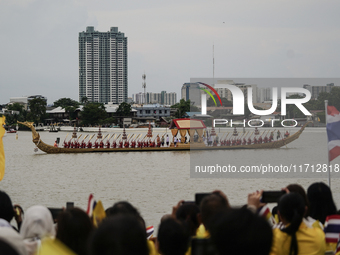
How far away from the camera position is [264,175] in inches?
782

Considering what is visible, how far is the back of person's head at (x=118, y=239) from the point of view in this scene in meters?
1.72

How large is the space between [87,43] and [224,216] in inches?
6291

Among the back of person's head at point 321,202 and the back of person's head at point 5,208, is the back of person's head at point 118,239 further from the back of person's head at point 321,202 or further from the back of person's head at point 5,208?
the back of person's head at point 321,202

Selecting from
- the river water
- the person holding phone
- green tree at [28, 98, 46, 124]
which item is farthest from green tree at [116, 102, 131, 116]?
the person holding phone

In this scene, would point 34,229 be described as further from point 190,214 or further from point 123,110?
point 123,110

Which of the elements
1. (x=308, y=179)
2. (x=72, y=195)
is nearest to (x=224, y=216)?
(x=72, y=195)

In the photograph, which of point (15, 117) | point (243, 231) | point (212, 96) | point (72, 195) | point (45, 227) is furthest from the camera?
point (15, 117)

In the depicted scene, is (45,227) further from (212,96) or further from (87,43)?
(87,43)

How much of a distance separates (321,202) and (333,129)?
3238mm

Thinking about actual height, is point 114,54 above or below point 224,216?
above

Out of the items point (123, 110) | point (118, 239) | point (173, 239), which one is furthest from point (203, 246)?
point (123, 110)

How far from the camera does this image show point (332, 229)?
3.32m

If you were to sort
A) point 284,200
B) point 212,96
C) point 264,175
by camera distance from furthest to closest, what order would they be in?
1. point 212,96
2. point 264,175
3. point 284,200

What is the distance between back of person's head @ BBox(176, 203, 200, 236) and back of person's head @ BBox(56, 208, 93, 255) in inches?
38.0
